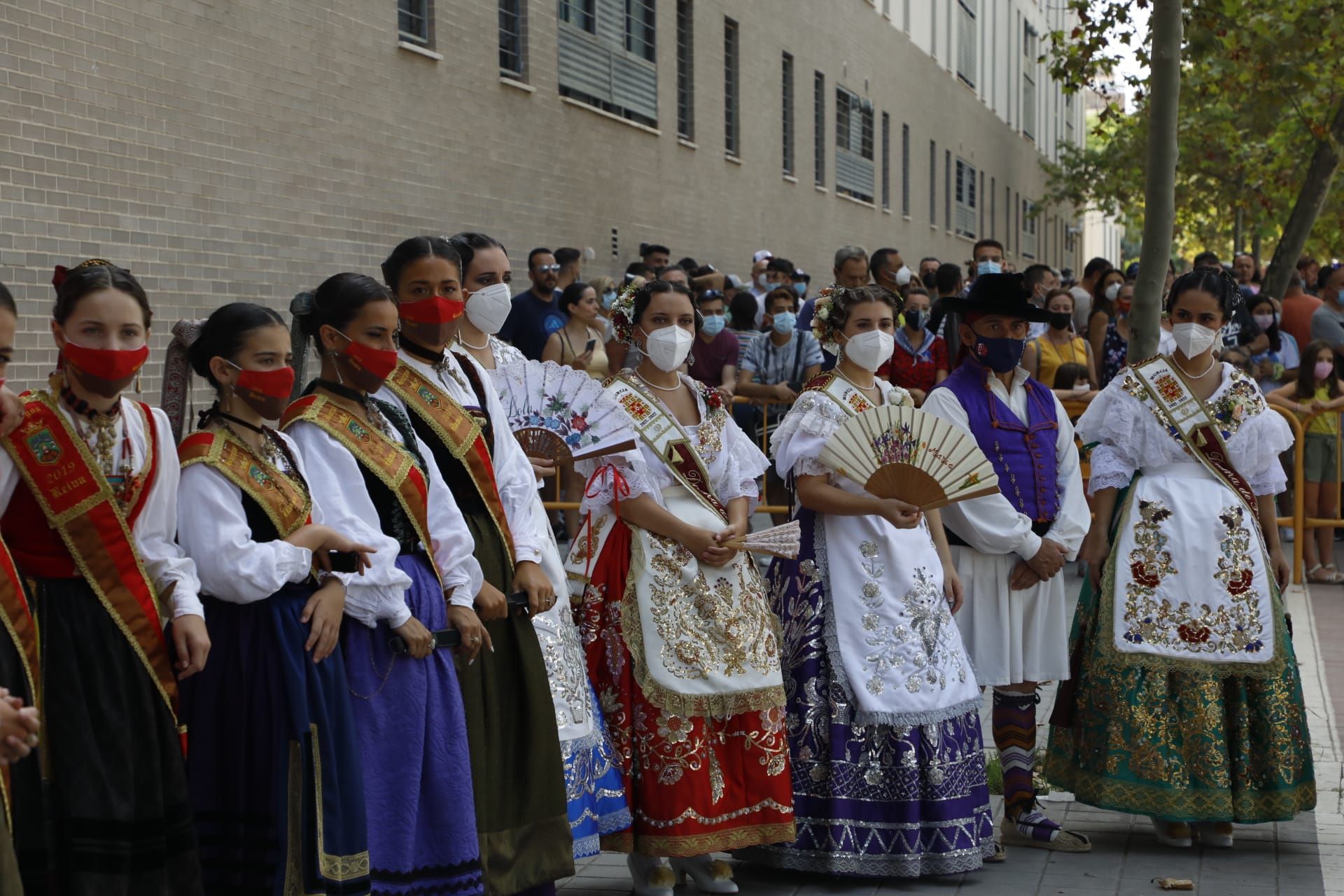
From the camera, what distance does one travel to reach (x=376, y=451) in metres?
4.55

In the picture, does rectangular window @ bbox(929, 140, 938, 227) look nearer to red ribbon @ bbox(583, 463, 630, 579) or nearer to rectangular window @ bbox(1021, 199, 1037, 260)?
rectangular window @ bbox(1021, 199, 1037, 260)

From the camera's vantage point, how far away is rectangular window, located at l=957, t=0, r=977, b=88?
38.4 m

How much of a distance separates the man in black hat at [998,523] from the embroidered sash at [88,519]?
10.0 ft

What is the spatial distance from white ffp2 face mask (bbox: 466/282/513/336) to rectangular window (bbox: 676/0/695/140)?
49.5 ft

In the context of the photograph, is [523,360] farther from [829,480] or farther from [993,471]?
[993,471]

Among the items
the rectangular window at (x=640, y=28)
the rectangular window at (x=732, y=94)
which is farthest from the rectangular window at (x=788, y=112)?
the rectangular window at (x=640, y=28)

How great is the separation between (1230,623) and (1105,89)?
7867mm

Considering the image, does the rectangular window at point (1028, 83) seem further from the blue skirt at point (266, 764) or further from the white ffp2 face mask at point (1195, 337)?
the blue skirt at point (266, 764)

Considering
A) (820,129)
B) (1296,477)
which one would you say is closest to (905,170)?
(820,129)

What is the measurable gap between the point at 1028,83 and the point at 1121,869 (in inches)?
1847

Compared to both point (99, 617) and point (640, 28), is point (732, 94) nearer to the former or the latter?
point (640, 28)

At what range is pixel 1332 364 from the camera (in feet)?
40.9

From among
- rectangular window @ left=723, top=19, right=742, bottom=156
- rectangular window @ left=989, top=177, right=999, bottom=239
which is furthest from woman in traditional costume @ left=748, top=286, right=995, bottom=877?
rectangular window @ left=989, top=177, right=999, bottom=239

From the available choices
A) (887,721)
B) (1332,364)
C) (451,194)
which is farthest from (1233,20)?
(887,721)
